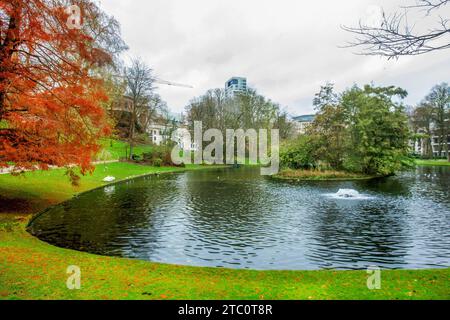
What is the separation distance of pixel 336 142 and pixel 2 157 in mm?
37393

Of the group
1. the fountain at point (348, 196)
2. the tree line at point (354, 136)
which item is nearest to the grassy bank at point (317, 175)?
the tree line at point (354, 136)

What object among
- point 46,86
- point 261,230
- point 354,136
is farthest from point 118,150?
point 261,230

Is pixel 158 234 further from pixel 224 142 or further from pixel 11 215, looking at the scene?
pixel 224 142

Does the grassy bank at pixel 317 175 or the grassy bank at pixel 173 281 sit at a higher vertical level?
the grassy bank at pixel 317 175

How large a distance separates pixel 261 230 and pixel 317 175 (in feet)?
89.3

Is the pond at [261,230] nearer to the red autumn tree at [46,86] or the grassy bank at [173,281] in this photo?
the grassy bank at [173,281]

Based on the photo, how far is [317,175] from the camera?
3956 cm

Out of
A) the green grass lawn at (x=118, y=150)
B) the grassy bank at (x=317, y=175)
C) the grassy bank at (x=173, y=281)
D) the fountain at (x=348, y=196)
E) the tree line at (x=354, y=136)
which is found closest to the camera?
the grassy bank at (x=173, y=281)

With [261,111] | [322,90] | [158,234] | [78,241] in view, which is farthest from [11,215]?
[261,111]

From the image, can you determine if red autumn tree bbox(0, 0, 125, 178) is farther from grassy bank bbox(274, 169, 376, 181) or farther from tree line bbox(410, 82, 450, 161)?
tree line bbox(410, 82, 450, 161)

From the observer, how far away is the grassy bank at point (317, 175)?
39.3 metres

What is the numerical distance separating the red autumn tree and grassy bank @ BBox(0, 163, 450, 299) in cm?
526

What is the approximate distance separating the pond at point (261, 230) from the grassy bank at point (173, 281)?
1510 millimetres

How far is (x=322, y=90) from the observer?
45594 mm
